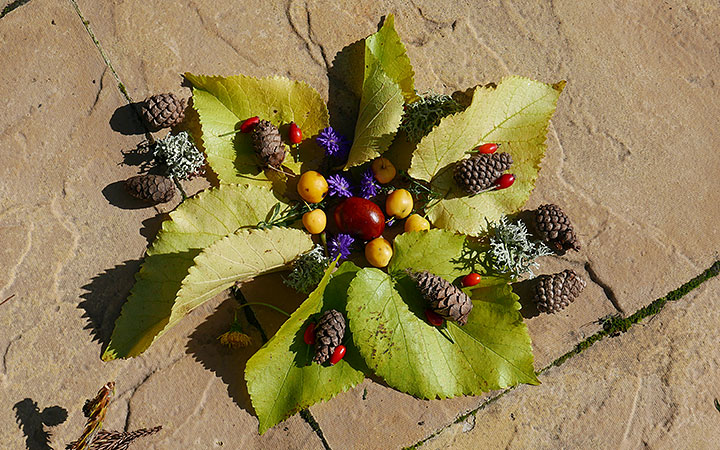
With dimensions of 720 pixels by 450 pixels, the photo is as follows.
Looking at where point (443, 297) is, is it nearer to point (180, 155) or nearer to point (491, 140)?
point (491, 140)

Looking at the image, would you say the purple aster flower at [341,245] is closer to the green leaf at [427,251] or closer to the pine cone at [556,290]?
the green leaf at [427,251]

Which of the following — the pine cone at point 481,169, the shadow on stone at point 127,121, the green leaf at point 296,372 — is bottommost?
the green leaf at point 296,372

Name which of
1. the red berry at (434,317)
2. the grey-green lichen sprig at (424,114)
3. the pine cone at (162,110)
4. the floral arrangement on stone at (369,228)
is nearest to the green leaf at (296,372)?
the floral arrangement on stone at (369,228)

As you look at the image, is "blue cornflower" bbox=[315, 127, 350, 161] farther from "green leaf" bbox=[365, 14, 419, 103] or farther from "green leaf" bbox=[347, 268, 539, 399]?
"green leaf" bbox=[347, 268, 539, 399]

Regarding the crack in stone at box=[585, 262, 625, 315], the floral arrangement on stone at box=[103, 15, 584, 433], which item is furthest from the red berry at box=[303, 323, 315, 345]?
the crack in stone at box=[585, 262, 625, 315]

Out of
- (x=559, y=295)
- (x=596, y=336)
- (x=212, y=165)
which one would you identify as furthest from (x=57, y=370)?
(x=596, y=336)

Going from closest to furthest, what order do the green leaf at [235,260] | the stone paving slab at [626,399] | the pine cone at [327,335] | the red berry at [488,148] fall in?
the green leaf at [235,260]
the pine cone at [327,335]
the red berry at [488,148]
the stone paving slab at [626,399]
